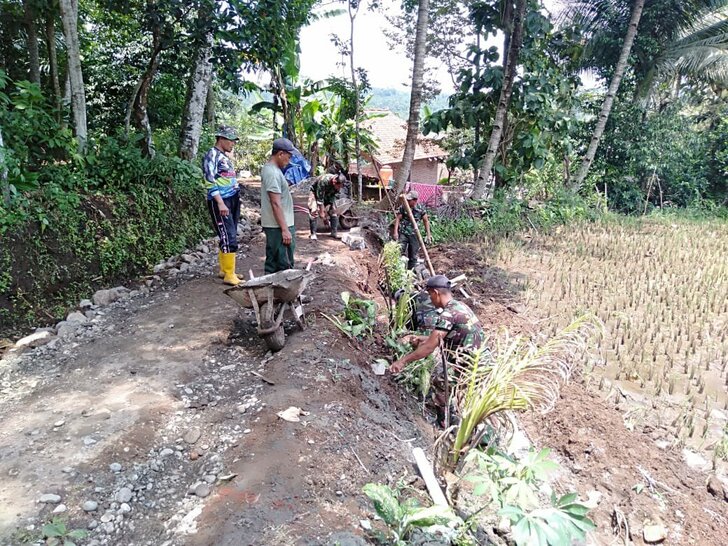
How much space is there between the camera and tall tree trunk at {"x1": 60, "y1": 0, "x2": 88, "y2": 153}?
5.36 metres

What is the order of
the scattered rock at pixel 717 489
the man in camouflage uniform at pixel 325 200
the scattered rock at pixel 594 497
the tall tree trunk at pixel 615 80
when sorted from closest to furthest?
the scattered rock at pixel 594 497
the scattered rock at pixel 717 489
the man in camouflage uniform at pixel 325 200
the tall tree trunk at pixel 615 80

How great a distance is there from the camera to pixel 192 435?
302 cm

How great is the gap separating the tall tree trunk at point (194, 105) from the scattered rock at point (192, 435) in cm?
555

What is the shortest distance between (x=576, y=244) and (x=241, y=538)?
940 cm

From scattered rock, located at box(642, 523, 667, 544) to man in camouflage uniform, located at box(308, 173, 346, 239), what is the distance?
5875 millimetres

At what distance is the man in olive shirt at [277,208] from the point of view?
4.13 m

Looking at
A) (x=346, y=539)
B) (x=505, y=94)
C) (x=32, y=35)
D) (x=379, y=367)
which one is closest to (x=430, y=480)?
(x=346, y=539)

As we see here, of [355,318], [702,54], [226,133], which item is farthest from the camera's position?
[702,54]

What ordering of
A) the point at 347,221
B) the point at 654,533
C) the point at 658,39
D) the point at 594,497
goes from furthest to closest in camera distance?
1. the point at 658,39
2. the point at 347,221
3. the point at 594,497
4. the point at 654,533

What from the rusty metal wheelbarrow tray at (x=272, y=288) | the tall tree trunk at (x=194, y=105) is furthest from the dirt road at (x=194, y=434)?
the tall tree trunk at (x=194, y=105)

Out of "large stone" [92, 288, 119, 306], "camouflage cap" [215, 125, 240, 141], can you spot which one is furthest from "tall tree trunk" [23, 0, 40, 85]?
"large stone" [92, 288, 119, 306]

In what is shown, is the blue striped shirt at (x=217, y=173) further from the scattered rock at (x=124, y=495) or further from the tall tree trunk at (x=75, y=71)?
the scattered rock at (x=124, y=495)

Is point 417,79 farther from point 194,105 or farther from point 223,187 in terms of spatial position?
point 223,187

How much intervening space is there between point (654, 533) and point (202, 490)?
2.95 meters
